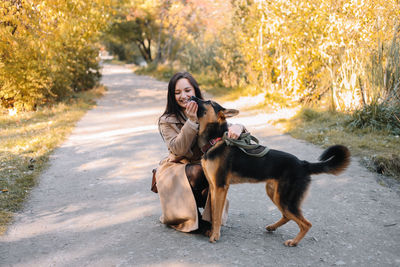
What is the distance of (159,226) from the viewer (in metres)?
4.08

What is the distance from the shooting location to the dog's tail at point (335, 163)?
10.9 feet

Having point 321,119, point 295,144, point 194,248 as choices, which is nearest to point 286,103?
point 321,119

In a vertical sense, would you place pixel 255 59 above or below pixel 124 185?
above

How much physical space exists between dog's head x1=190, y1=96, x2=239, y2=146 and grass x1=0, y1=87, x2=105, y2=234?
7.83 feet

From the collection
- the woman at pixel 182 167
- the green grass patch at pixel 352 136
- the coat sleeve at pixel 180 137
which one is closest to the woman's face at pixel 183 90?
the woman at pixel 182 167

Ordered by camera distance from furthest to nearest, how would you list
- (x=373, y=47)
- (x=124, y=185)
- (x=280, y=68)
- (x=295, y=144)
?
1. (x=280, y=68)
2. (x=373, y=47)
3. (x=295, y=144)
4. (x=124, y=185)

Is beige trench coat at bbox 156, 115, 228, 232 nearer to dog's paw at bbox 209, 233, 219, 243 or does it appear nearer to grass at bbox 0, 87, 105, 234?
dog's paw at bbox 209, 233, 219, 243

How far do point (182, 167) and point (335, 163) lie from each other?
1.46 meters

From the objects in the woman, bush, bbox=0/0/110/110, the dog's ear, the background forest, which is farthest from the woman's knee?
bush, bbox=0/0/110/110

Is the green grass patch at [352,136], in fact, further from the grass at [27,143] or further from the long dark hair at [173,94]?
the grass at [27,143]

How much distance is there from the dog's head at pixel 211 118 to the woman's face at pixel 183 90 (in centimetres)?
46

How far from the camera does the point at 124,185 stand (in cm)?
569

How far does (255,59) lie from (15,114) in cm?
837

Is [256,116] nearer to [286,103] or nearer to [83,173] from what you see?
[286,103]
